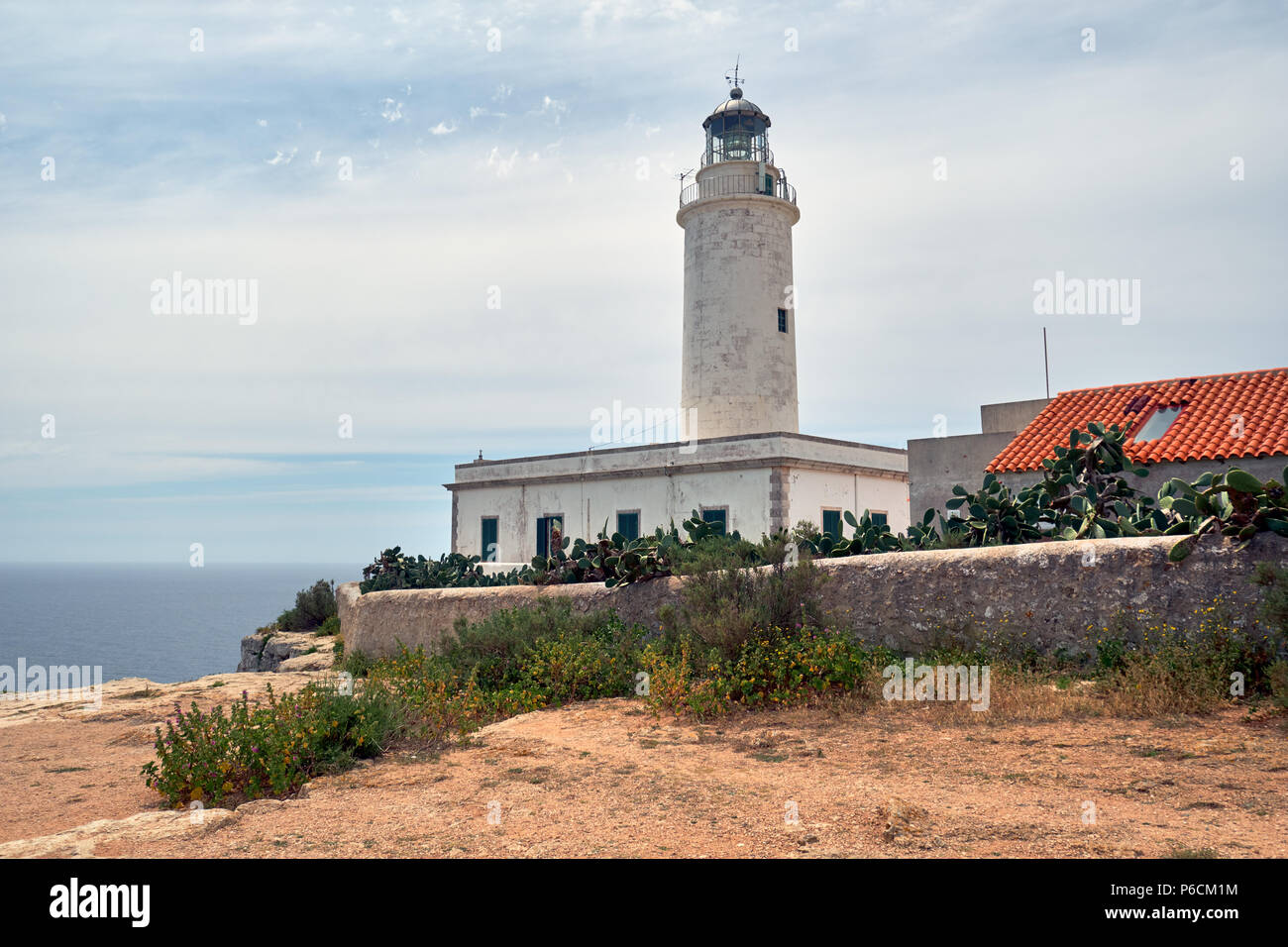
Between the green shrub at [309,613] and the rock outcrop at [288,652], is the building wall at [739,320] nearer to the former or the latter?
the green shrub at [309,613]

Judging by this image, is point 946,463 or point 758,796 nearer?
point 758,796

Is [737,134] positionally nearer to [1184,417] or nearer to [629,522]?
[629,522]

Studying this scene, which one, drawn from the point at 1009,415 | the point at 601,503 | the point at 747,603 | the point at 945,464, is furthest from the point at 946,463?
the point at 747,603

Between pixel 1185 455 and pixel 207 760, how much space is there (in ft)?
47.7

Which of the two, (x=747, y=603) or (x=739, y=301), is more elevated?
(x=739, y=301)

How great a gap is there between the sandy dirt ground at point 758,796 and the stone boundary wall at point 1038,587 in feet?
4.02

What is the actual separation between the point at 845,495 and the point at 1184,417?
9079mm

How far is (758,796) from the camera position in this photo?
523 centimetres

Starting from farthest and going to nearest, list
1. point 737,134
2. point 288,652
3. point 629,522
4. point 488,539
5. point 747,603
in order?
1. point 488,539
2. point 737,134
3. point 629,522
4. point 288,652
5. point 747,603

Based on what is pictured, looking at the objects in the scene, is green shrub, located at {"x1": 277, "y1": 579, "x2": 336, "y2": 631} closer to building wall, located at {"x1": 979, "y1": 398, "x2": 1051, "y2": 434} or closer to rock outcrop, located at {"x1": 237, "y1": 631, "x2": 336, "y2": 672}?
rock outcrop, located at {"x1": 237, "y1": 631, "x2": 336, "y2": 672}

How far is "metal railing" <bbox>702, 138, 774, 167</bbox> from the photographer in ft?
86.5

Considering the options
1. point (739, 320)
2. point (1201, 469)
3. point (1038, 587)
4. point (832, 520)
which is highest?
point (739, 320)

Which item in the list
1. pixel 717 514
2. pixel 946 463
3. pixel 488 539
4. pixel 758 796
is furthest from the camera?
pixel 488 539
